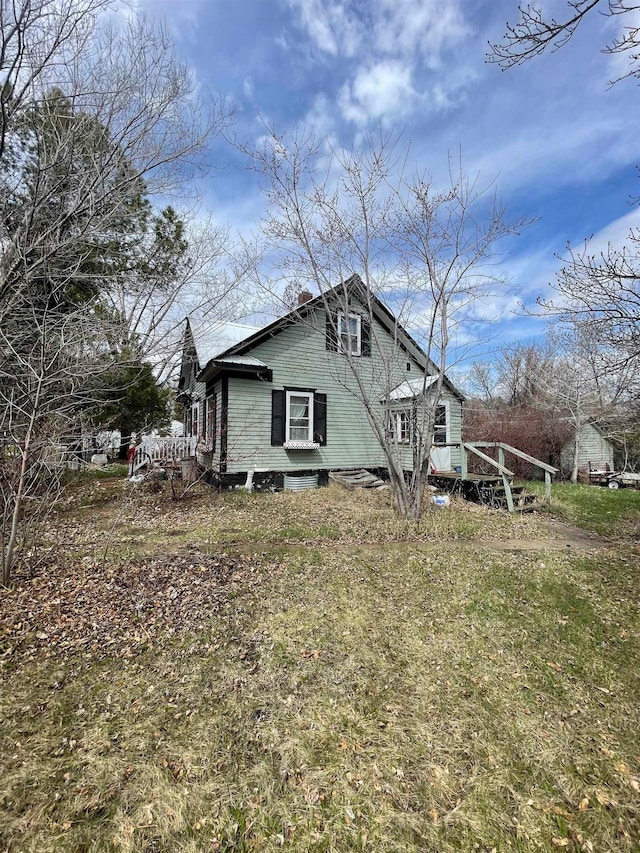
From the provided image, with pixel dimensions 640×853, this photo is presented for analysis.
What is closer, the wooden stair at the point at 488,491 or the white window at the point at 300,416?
the wooden stair at the point at 488,491

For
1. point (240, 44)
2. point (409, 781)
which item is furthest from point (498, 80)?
point (409, 781)

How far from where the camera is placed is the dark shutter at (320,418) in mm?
11273

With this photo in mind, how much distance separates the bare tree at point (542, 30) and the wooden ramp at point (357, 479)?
9.06 metres

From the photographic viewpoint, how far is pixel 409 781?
208 centimetres

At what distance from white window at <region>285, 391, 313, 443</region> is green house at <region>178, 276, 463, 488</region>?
0.03 meters

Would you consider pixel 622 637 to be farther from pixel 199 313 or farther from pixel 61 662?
pixel 199 313

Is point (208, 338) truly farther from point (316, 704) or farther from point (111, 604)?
point (316, 704)

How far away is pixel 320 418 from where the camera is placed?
11367 millimetres

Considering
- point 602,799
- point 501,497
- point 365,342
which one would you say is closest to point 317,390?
point 365,342

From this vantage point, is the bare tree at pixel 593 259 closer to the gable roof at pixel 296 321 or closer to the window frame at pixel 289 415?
the gable roof at pixel 296 321

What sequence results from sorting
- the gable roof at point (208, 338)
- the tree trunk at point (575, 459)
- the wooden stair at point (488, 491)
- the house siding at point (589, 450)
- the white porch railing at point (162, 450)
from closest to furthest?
the wooden stair at point (488, 491)
the white porch railing at point (162, 450)
the gable roof at point (208, 338)
the tree trunk at point (575, 459)
the house siding at point (589, 450)

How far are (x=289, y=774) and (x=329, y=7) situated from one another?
1043 centimetres

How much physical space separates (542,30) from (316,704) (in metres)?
5.47

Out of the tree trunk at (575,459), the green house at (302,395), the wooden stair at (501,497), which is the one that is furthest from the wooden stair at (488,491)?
the tree trunk at (575,459)
